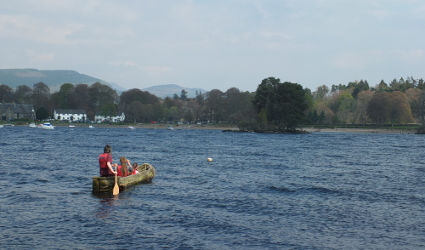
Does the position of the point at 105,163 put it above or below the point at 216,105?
below

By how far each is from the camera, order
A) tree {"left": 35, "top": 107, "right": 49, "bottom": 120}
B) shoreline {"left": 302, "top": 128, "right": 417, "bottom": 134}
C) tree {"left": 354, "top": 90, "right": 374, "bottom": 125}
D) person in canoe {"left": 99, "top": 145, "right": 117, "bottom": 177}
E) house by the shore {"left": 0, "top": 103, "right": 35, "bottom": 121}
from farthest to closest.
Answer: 1. house by the shore {"left": 0, "top": 103, "right": 35, "bottom": 121}
2. tree {"left": 35, "top": 107, "right": 49, "bottom": 120}
3. tree {"left": 354, "top": 90, "right": 374, "bottom": 125}
4. shoreline {"left": 302, "top": 128, "right": 417, "bottom": 134}
5. person in canoe {"left": 99, "top": 145, "right": 117, "bottom": 177}

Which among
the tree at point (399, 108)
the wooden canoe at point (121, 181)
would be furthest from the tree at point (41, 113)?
the wooden canoe at point (121, 181)

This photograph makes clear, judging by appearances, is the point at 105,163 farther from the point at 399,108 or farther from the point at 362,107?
the point at 362,107

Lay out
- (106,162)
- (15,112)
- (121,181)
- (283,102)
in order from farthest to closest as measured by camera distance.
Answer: (15,112) → (283,102) → (121,181) → (106,162)

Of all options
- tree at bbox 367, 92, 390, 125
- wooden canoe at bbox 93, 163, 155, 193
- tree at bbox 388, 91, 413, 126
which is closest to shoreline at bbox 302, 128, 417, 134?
tree at bbox 367, 92, 390, 125

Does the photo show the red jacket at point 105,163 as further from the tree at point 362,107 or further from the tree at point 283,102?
the tree at point 362,107

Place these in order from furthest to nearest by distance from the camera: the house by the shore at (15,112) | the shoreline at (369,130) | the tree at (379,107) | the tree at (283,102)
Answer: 1. the house by the shore at (15,112)
2. the shoreline at (369,130)
3. the tree at (379,107)
4. the tree at (283,102)

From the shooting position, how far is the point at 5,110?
191 meters

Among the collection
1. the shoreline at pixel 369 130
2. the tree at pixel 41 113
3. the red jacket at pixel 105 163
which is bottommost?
the shoreline at pixel 369 130

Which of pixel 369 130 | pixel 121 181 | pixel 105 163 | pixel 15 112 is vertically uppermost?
pixel 15 112

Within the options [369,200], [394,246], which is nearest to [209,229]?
[394,246]

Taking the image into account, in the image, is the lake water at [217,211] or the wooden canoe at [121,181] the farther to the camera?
A: the wooden canoe at [121,181]

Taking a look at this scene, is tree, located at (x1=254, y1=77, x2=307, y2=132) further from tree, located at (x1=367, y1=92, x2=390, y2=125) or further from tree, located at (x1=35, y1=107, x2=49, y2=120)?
tree, located at (x1=35, y1=107, x2=49, y2=120)

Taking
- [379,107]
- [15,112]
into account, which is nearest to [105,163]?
[379,107]
